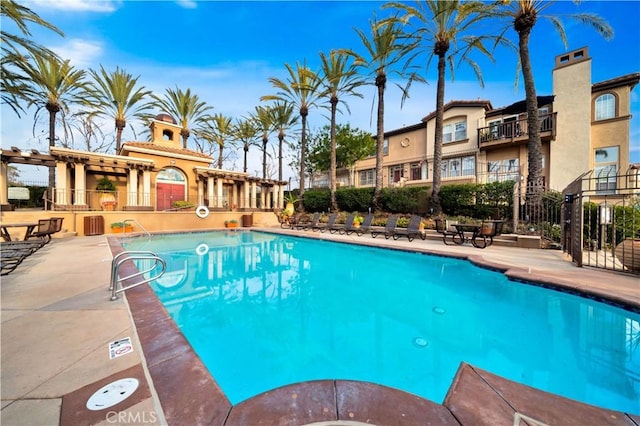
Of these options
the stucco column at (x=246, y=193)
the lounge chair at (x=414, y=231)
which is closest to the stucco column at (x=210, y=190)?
the stucco column at (x=246, y=193)

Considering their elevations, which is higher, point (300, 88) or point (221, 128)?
point (300, 88)

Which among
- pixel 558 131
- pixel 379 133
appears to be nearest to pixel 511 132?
pixel 558 131

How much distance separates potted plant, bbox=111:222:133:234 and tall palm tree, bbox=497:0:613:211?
63.5 feet

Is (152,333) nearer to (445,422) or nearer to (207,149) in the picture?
(445,422)

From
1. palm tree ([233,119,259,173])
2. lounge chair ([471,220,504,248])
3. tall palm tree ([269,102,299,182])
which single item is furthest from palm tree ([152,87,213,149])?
lounge chair ([471,220,504,248])

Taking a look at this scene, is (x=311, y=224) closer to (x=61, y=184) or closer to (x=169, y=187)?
(x=169, y=187)

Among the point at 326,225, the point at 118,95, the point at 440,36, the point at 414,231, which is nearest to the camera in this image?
the point at 414,231

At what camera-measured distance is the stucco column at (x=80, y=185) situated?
46.3 ft

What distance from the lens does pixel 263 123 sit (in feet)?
86.7

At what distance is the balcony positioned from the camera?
15.7 meters

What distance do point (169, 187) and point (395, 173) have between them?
1926 cm

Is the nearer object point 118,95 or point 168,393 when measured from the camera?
point 168,393

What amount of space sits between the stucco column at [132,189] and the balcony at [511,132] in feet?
76.9

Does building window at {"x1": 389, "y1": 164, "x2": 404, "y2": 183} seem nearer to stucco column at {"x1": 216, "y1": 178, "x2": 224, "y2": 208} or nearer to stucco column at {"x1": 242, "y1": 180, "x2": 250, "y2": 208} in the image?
stucco column at {"x1": 242, "y1": 180, "x2": 250, "y2": 208}
